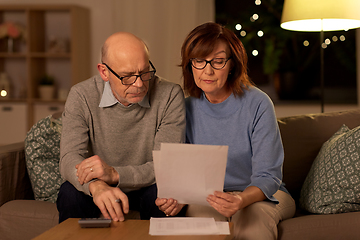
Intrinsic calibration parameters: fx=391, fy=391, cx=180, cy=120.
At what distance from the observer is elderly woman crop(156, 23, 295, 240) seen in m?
1.39

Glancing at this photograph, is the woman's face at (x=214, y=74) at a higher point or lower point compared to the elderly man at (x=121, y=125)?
higher

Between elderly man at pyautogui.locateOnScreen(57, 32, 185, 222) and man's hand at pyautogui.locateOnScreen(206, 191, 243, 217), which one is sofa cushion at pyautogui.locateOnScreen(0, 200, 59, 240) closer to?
elderly man at pyautogui.locateOnScreen(57, 32, 185, 222)

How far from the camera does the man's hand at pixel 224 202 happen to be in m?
1.19

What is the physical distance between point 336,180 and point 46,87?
3.16 meters

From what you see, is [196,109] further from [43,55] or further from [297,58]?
[43,55]

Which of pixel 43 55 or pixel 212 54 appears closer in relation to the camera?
pixel 212 54

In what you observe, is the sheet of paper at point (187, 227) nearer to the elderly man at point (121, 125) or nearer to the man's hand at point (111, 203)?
the man's hand at point (111, 203)

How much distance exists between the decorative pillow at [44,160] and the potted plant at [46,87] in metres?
2.18

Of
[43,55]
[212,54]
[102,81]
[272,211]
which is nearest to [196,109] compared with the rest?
[212,54]

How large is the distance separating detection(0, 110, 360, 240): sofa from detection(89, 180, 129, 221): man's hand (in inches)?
22.2

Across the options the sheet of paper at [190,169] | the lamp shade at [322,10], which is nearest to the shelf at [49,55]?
the lamp shade at [322,10]

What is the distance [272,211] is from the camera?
55.2 inches

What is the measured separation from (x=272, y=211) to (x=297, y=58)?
2760mm

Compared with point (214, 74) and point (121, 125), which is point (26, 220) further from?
point (214, 74)
